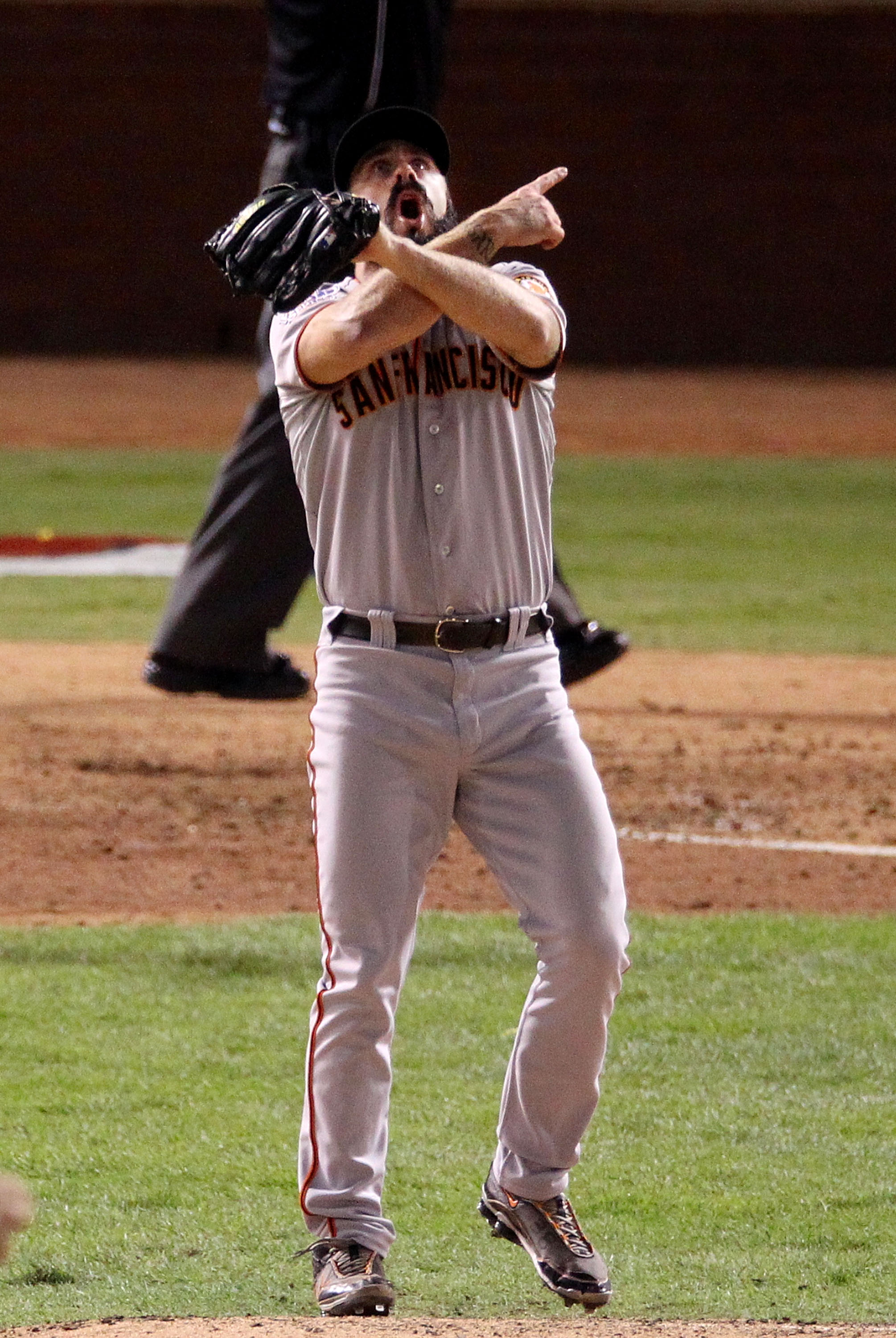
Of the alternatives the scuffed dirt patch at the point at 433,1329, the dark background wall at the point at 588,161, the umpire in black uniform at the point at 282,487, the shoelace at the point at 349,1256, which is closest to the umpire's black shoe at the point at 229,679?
the umpire in black uniform at the point at 282,487

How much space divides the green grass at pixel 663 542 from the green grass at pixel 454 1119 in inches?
183

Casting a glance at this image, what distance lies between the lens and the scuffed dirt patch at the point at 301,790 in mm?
6391

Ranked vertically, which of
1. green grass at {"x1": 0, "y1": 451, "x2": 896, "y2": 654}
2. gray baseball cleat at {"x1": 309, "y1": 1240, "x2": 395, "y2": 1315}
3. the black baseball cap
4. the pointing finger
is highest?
the black baseball cap

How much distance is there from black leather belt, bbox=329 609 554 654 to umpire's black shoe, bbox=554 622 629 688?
2.87m

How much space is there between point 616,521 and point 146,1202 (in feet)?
37.0

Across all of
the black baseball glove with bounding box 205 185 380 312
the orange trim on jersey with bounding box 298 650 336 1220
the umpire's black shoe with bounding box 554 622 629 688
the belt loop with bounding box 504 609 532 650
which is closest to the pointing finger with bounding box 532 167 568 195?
the black baseball glove with bounding box 205 185 380 312

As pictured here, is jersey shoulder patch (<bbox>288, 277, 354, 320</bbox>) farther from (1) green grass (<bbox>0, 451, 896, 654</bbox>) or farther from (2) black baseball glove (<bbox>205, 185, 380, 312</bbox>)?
(1) green grass (<bbox>0, 451, 896, 654</bbox>)

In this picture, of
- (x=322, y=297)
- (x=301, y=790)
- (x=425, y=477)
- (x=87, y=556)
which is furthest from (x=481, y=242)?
(x=87, y=556)

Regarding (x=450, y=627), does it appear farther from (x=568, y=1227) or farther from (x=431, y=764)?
(x=568, y=1227)

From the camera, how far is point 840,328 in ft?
92.2

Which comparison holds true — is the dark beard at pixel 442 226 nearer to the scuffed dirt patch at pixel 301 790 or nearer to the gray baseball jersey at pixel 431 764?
the gray baseball jersey at pixel 431 764

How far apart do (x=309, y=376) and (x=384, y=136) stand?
0.47 meters

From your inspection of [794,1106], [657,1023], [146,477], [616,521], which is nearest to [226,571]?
[657,1023]

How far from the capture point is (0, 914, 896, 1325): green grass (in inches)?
153
